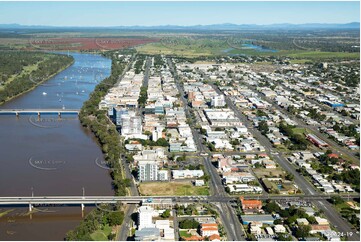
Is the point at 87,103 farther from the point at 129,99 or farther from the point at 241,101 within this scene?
the point at 241,101

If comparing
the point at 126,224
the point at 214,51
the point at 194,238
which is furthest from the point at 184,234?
the point at 214,51

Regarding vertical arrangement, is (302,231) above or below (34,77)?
below

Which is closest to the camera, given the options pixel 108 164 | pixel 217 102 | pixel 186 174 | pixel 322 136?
pixel 186 174

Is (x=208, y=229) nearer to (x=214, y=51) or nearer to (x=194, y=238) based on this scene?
(x=194, y=238)

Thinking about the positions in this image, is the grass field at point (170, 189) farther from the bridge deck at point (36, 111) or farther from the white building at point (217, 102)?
the white building at point (217, 102)

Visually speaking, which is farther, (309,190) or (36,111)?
(36,111)

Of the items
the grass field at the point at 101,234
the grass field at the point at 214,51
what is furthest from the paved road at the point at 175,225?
the grass field at the point at 214,51

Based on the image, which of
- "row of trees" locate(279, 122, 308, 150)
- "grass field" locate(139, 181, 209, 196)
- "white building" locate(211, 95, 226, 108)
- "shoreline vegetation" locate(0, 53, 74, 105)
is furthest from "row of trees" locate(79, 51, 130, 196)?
"row of trees" locate(279, 122, 308, 150)
